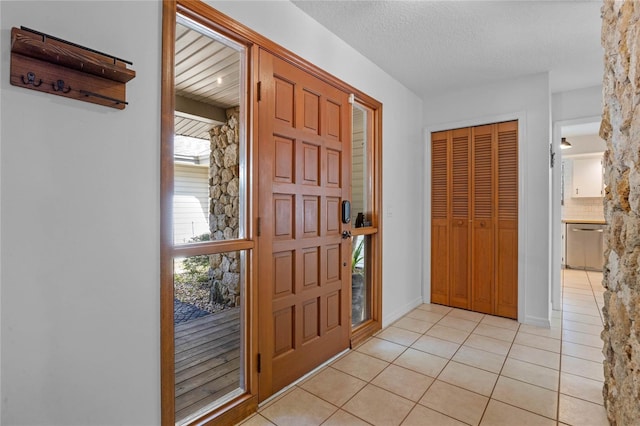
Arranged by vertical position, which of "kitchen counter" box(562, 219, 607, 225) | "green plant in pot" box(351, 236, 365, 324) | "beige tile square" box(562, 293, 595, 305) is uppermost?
"kitchen counter" box(562, 219, 607, 225)

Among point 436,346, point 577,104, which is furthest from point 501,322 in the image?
point 577,104

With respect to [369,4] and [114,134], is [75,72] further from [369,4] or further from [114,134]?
[369,4]

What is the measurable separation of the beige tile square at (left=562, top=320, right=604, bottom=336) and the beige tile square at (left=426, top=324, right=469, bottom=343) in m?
1.13

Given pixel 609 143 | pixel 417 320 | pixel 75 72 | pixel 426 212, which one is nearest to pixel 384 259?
pixel 417 320

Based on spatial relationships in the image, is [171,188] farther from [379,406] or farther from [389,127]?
[389,127]

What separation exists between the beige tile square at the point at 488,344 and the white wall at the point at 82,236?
2.57 m

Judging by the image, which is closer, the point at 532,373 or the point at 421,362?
the point at 532,373

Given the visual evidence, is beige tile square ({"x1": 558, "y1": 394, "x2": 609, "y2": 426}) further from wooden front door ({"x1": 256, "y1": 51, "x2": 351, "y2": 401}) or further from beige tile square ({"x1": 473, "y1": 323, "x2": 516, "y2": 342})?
wooden front door ({"x1": 256, "y1": 51, "x2": 351, "y2": 401})

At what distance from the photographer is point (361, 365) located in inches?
97.7

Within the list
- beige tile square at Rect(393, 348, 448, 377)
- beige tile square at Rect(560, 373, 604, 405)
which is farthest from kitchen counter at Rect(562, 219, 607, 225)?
beige tile square at Rect(393, 348, 448, 377)

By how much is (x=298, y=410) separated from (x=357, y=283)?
135cm

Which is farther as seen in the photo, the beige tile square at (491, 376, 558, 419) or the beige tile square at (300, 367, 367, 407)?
the beige tile square at (300, 367, 367, 407)

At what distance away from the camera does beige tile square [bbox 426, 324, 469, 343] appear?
2973 mm

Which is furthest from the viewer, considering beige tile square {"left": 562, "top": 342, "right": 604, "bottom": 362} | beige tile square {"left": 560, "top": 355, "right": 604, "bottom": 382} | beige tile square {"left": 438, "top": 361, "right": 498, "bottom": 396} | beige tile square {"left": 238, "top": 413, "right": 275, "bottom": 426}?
beige tile square {"left": 562, "top": 342, "right": 604, "bottom": 362}
